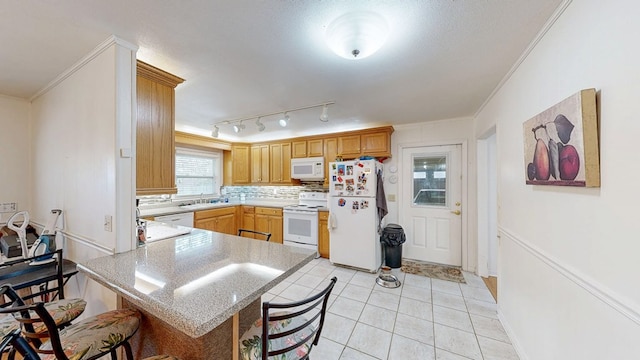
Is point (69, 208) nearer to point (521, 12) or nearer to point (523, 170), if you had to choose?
point (521, 12)

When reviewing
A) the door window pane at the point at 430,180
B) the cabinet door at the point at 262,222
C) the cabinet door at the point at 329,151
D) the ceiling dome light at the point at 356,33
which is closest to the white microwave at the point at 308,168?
A: the cabinet door at the point at 329,151

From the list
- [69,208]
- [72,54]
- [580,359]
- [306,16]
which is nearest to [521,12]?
[306,16]

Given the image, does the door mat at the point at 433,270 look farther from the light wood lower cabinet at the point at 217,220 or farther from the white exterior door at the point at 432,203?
the light wood lower cabinet at the point at 217,220

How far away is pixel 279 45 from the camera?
4.98ft

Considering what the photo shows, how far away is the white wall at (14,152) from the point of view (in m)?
2.37

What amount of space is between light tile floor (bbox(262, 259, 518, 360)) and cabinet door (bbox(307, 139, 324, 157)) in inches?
84.4

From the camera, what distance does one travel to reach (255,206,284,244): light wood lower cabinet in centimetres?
A: 438

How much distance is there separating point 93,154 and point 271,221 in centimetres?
308

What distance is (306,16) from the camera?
1250 mm

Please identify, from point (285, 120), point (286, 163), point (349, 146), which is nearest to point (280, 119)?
point (285, 120)

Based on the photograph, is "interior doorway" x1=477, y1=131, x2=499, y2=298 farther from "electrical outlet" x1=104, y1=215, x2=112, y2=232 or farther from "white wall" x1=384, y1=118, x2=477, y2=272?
"electrical outlet" x1=104, y1=215, x2=112, y2=232

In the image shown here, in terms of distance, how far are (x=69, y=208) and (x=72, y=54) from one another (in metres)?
1.24

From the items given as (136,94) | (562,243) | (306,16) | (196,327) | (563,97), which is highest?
(306,16)

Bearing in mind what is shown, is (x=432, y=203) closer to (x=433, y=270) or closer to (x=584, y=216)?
(x=433, y=270)
